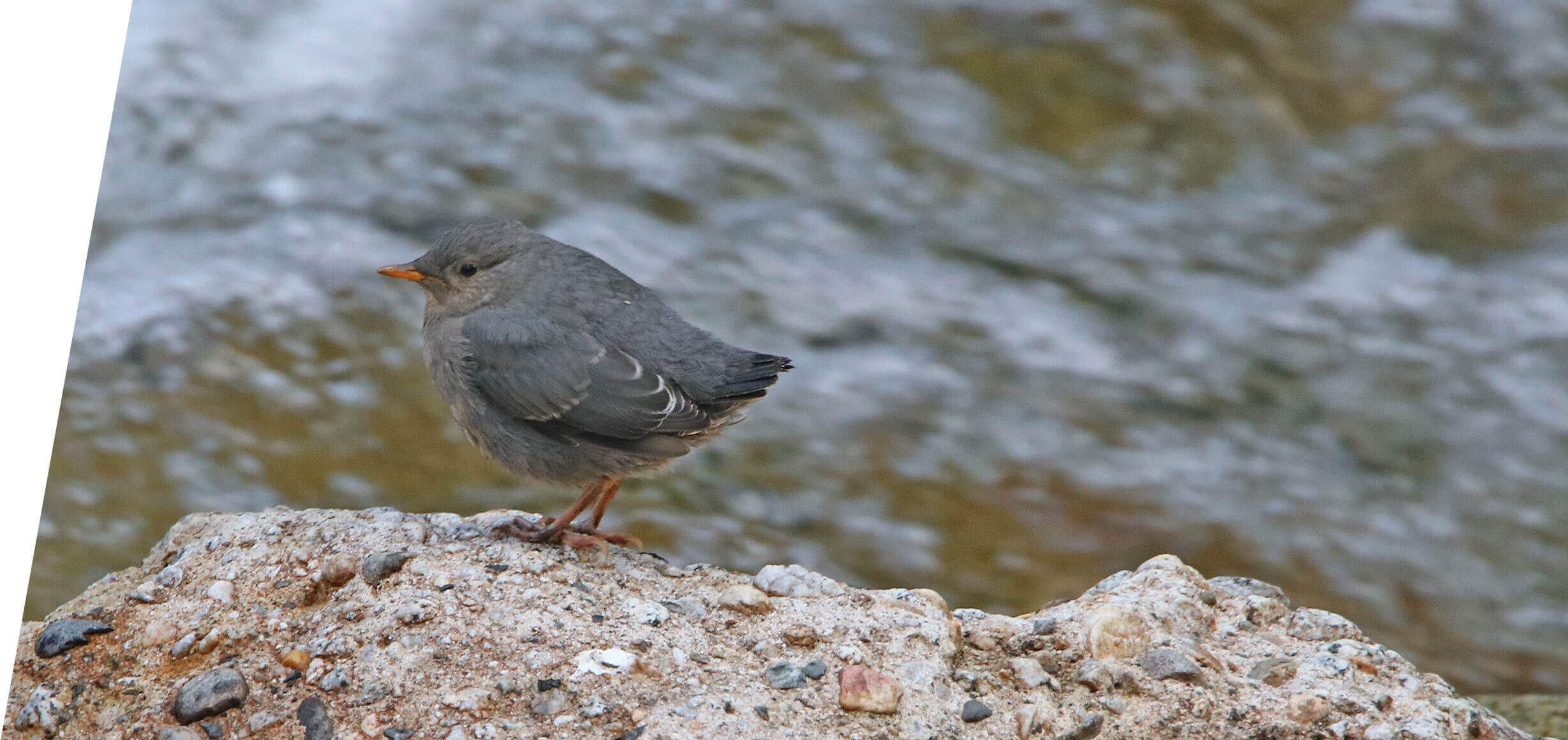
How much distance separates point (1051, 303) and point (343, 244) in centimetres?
375

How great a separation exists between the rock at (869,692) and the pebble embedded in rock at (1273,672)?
76 cm

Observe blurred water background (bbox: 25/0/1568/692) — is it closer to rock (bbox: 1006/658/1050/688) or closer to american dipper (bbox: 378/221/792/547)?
american dipper (bbox: 378/221/792/547)

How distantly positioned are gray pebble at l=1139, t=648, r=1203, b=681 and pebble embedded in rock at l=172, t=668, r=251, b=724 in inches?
68.6

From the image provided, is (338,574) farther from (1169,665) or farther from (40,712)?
(1169,665)

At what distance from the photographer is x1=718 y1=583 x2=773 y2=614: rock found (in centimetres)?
298

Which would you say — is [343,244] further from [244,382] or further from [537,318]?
[537,318]

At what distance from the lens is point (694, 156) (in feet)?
27.0

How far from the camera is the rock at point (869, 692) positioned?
2676mm

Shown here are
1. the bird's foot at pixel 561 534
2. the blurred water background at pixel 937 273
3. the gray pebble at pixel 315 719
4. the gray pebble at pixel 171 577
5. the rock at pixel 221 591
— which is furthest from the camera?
the blurred water background at pixel 937 273

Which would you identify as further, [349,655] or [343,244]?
[343,244]

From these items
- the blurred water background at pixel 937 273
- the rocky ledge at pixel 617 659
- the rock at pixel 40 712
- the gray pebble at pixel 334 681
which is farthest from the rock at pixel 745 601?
the blurred water background at pixel 937 273

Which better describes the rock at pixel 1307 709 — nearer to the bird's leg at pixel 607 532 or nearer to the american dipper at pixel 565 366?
the american dipper at pixel 565 366

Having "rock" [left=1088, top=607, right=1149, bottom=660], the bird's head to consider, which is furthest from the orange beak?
"rock" [left=1088, top=607, right=1149, bottom=660]

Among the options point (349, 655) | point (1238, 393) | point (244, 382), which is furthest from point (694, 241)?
point (349, 655)
